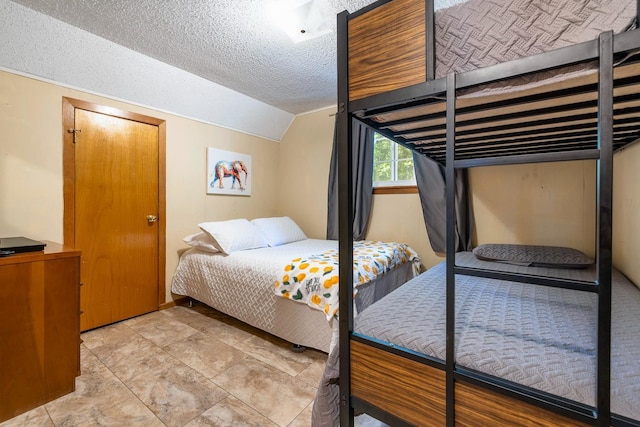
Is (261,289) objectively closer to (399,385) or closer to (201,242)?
(201,242)

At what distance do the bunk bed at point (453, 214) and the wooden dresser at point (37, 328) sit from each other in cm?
156

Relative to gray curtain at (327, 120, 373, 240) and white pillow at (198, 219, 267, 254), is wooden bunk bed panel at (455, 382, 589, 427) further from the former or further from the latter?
gray curtain at (327, 120, 373, 240)

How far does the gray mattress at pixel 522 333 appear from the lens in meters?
0.73

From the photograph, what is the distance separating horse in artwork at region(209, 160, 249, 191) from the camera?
331 centimetres

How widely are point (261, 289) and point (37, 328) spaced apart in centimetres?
129

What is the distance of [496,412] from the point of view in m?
0.78

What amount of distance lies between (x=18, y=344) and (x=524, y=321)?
7.96 feet

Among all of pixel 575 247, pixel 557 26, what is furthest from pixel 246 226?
pixel 575 247

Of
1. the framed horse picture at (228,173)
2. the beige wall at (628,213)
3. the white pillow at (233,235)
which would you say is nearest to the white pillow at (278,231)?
the white pillow at (233,235)

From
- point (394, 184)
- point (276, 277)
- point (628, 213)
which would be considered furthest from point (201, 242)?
point (628, 213)

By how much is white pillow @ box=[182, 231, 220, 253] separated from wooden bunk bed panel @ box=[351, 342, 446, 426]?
80.2 inches

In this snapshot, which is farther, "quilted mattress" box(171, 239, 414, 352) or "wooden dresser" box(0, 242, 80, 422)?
"quilted mattress" box(171, 239, 414, 352)

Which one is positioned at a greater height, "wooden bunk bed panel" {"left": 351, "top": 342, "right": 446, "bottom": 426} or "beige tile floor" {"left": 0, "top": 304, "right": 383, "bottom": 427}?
"wooden bunk bed panel" {"left": 351, "top": 342, "right": 446, "bottom": 426}

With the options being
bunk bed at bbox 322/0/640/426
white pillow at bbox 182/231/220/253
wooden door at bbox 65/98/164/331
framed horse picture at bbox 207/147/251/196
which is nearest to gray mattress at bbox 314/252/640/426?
bunk bed at bbox 322/0/640/426
